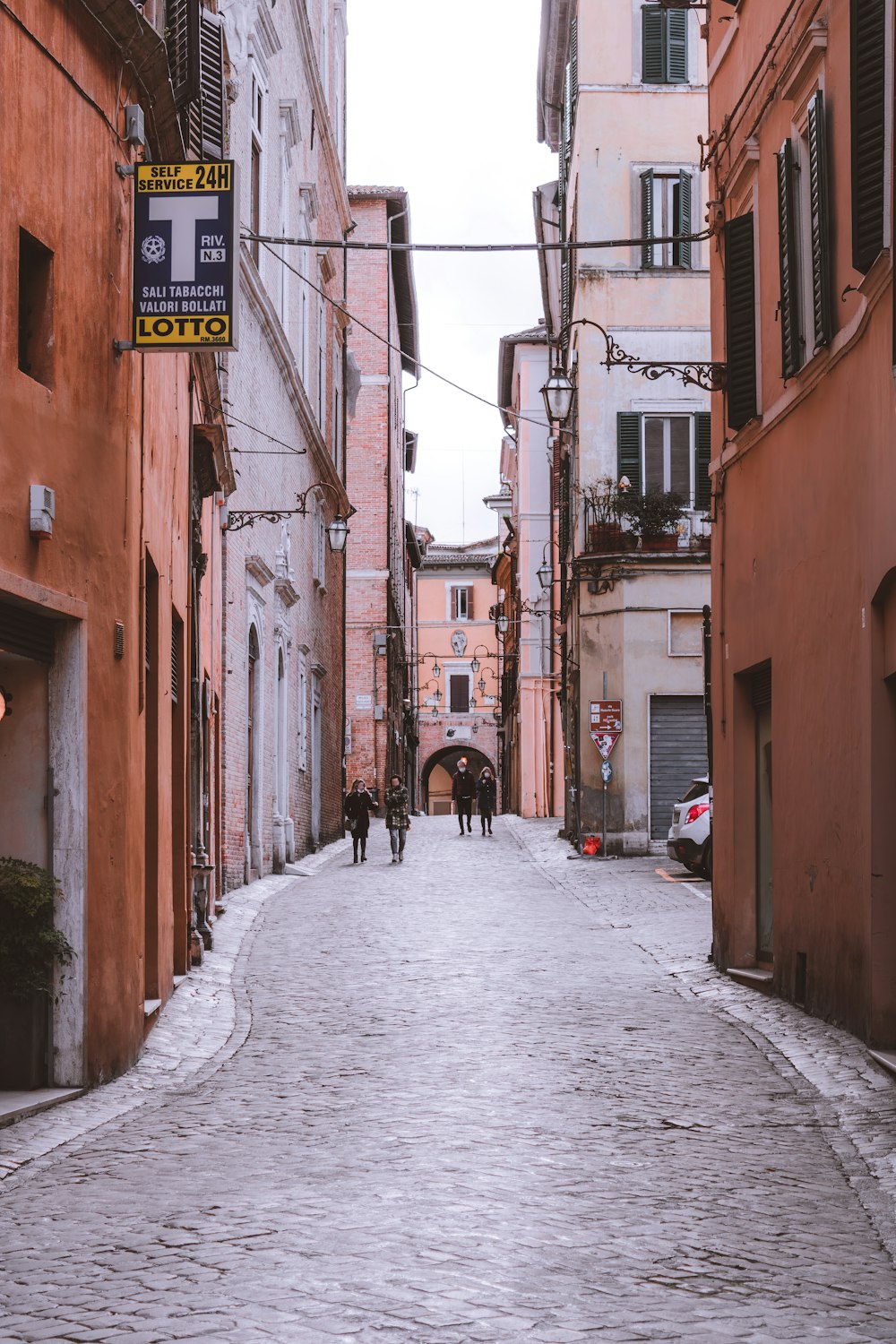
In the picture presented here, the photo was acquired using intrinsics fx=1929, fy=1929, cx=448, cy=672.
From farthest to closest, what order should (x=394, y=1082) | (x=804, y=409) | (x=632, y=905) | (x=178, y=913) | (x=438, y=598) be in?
(x=438, y=598)
(x=632, y=905)
(x=178, y=913)
(x=804, y=409)
(x=394, y=1082)

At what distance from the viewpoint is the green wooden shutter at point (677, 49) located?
3272 centimetres

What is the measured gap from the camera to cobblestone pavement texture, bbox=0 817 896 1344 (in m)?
5.78

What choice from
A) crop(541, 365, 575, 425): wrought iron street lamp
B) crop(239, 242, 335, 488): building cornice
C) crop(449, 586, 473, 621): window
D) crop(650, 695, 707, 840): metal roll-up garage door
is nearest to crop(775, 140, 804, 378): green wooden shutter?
crop(239, 242, 335, 488): building cornice

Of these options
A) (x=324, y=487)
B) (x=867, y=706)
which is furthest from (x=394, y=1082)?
(x=324, y=487)

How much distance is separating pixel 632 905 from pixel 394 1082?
40.0 ft

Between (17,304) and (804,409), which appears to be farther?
(804,409)

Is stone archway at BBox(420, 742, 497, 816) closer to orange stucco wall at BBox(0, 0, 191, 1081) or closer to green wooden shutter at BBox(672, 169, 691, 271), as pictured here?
green wooden shutter at BBox(672, 169, 691, 271)

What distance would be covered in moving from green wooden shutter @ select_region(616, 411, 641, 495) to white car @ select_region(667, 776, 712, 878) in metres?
7.26

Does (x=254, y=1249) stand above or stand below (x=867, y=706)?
below

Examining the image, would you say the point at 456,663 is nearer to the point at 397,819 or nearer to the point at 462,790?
the point at 462,790

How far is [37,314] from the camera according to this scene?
990 centimetres

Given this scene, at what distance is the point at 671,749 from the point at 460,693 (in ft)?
192

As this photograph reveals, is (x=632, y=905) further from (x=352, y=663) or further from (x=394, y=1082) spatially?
(x=352, y=663)

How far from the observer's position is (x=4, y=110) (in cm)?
915
